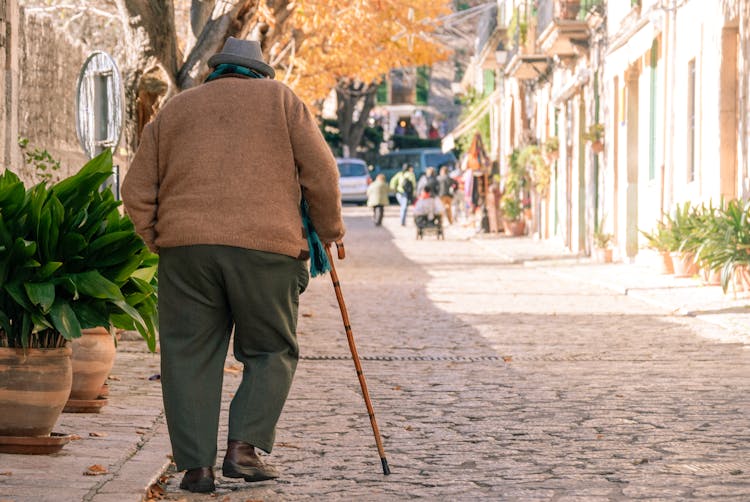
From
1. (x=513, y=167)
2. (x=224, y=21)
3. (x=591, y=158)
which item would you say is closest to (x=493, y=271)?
(x=591, y=158)

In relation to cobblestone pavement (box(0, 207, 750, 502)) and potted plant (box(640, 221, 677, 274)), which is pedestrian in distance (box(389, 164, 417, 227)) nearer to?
potted plant (box(640, 221, 677, 274))

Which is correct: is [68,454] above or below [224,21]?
below

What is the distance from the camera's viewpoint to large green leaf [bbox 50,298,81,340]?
6.46 m

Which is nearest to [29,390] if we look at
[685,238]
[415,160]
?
[685,238]

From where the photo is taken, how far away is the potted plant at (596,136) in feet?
88.9

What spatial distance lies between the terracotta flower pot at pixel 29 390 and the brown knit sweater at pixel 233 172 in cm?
89

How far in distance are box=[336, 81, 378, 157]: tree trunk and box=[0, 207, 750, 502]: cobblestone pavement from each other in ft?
159

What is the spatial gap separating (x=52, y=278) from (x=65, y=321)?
0.71ft

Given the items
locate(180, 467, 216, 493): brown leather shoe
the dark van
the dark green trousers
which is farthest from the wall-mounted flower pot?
locate(180, 467, 216, 493): brown leather shoe

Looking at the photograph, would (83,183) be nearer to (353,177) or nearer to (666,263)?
(666,263)

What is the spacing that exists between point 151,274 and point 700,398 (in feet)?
10.9

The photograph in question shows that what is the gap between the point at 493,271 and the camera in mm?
23406

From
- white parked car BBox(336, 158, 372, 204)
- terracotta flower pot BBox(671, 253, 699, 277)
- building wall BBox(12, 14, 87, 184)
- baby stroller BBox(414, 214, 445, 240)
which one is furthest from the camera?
white parked car BBox(336, 158, 372, 204)

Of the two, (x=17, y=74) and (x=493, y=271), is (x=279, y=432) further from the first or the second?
(x=493, y=271)
